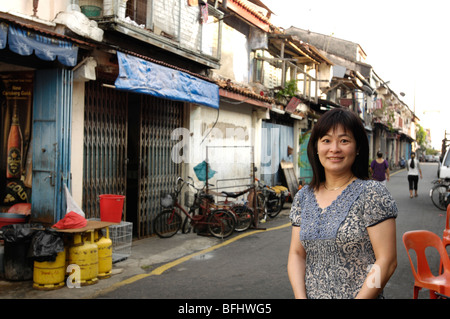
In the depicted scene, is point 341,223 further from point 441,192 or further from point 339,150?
point 441,192

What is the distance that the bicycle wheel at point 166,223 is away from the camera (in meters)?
8.99

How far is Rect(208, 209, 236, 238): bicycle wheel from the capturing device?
9148 mm

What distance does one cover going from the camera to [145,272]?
650 cm

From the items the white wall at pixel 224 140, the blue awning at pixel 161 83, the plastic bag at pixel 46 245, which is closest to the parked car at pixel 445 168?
the white wall at pixel 224 140

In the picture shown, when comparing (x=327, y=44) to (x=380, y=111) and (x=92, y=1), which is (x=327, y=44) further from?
(x=92, y=1)

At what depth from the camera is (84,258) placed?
19.0ft

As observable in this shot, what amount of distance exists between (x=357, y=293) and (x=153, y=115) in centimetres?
769

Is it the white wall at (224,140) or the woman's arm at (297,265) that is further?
the white wall at (224,140)

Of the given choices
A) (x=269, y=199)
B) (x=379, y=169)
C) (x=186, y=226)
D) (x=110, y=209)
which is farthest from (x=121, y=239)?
(x=379, y=169)

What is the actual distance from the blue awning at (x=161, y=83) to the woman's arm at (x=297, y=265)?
17.7 ft

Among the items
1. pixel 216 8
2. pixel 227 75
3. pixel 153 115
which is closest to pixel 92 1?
pixel 153 115

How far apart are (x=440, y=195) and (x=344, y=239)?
42.7 ft

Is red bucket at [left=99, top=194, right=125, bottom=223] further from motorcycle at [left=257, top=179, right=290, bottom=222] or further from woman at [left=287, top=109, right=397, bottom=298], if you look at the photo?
motorcycle at [left=257, top=179, right=290, bottom=222]

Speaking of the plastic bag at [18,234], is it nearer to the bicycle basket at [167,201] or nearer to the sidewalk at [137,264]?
the sidewalk at [137,264]
